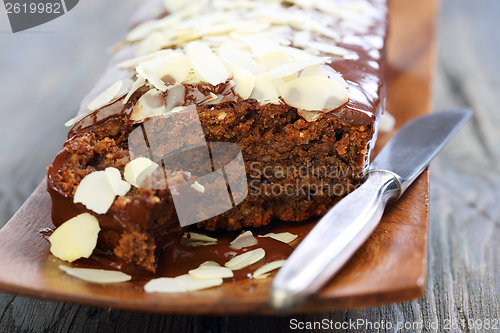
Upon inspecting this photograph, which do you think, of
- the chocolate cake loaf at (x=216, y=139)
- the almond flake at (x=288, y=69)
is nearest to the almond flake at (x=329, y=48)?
the chocolate cake loaf at (x=216, y=139)

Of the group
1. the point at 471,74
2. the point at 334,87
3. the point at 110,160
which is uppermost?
the point at 334,87

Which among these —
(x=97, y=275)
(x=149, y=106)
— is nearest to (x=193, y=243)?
(x=97, y=275)

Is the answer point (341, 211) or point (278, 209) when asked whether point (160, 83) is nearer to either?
point (278, 209)

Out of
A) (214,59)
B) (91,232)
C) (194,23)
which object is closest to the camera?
(91,232)

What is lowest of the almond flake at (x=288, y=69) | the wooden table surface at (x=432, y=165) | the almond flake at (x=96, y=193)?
the wooden table surface at (x=432, y=165)

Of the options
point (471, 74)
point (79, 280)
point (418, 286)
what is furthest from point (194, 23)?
point (471, 74)

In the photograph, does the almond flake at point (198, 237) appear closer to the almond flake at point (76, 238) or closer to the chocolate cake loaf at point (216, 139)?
the chocolate cake loaf at point (216, 139)

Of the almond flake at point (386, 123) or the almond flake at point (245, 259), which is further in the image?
the almond flake at point (386, 123)
